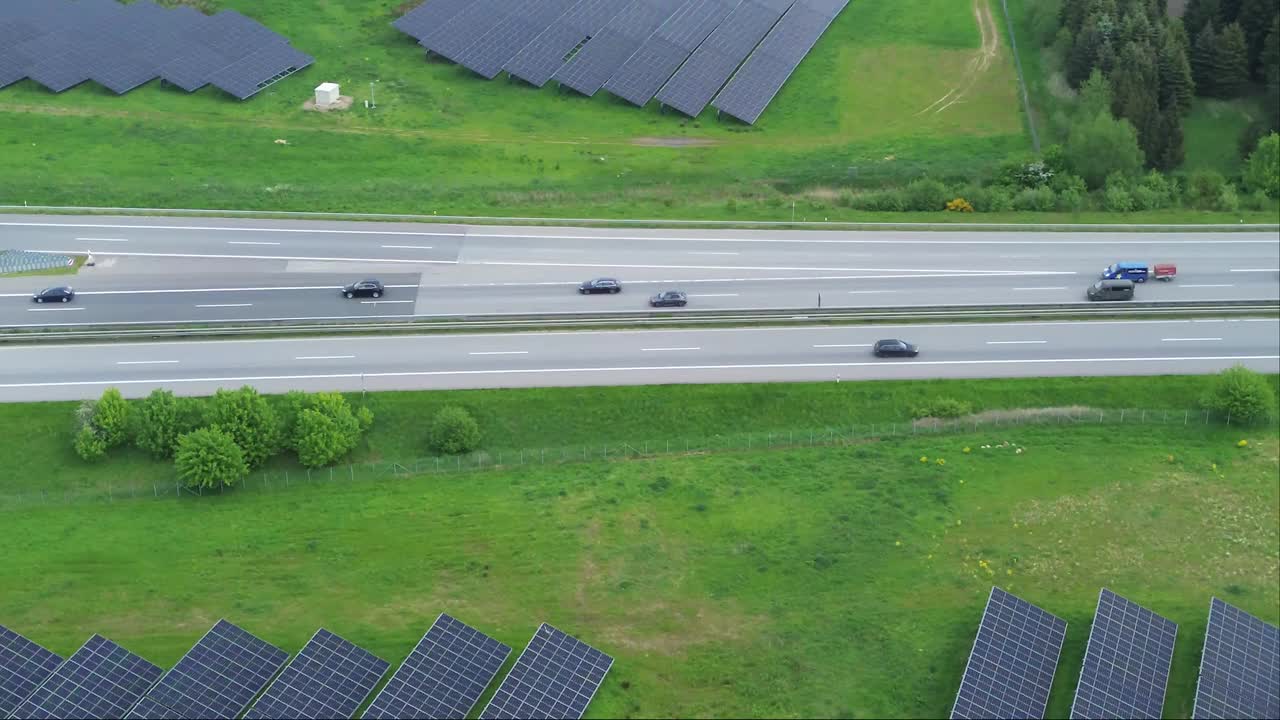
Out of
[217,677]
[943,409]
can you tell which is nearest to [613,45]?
[943,409]

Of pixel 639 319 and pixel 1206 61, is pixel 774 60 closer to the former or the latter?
pixel 1206 61

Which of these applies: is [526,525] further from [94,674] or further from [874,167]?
[874,167]

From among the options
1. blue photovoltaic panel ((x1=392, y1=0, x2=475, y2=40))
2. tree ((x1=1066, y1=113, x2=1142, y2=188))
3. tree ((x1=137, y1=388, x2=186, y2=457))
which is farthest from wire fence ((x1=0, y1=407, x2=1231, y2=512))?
blue photovoltaic panel ((x1=392, y1=0, x2=475, y2=40))

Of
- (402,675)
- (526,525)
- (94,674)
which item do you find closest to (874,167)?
(526,525)

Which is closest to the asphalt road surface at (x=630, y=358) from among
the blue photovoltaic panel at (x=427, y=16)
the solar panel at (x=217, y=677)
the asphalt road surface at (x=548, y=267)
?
the asphalt road surface at (x=548, y=267)

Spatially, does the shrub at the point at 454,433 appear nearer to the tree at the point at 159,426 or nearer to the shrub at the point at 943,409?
the tree at the point at 159,426

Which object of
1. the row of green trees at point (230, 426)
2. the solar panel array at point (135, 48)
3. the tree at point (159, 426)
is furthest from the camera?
the solar panel array at point (135, 48)
